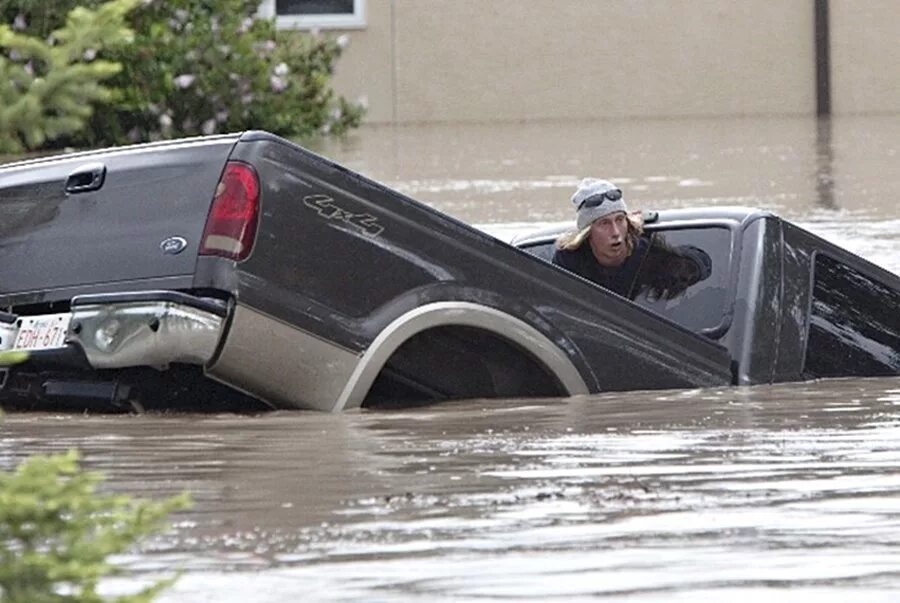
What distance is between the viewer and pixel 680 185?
787 inches

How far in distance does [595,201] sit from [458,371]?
1368 millimetres

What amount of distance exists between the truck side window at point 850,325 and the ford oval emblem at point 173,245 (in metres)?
2.49

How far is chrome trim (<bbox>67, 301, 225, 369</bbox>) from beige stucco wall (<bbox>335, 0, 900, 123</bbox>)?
972 inches

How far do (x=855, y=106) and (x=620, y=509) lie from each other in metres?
27.2

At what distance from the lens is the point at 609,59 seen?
32219mm

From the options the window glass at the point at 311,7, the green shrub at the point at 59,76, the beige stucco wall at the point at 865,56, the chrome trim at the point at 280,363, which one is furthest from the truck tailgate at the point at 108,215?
the beige stucco wall at the point at 865,56

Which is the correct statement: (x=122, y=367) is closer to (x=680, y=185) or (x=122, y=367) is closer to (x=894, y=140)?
(x=680, y=185)

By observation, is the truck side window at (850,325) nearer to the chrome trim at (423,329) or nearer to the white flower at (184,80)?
the chrome trim at (423,329)

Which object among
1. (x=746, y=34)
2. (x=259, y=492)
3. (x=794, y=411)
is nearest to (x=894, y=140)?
(x=746, y=34)

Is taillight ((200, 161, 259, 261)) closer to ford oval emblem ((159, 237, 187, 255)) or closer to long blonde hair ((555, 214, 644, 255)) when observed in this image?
ford oval emblem ((159, 237, 187, 255))

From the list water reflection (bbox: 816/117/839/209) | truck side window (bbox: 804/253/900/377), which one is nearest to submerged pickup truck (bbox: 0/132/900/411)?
truck side window (bbox: 804/253/900/377)

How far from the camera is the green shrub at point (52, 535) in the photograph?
3.66 metres

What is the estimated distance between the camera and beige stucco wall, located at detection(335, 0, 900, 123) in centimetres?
3184

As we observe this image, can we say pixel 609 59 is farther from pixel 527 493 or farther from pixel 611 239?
pixel 527 493
